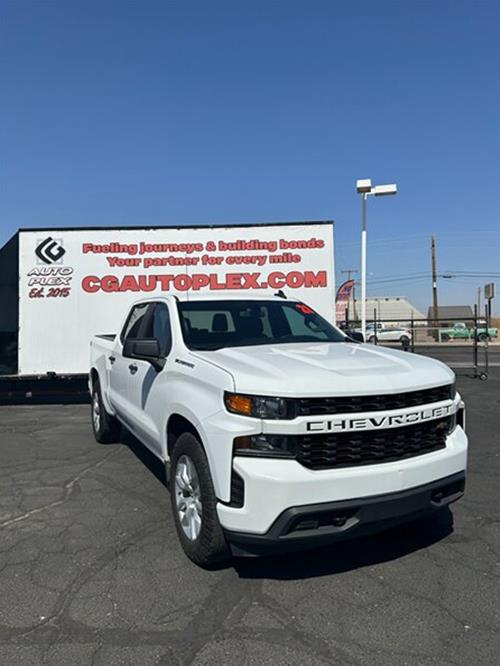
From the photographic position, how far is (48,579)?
325 cm

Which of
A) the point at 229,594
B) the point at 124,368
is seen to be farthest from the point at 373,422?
the point at 124,368

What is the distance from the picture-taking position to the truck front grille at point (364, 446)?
2879 mm

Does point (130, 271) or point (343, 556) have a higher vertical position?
point (130, 271)

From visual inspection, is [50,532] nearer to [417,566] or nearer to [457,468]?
[417,566]

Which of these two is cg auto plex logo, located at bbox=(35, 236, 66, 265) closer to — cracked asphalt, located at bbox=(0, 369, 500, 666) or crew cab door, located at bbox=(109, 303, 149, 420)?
crew cab door, located at bbox=(109, 303, 149, 420)

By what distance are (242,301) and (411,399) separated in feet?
6.95

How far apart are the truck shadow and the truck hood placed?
1237 mm

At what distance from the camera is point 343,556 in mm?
3482

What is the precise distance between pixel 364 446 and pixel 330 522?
1.54 feet

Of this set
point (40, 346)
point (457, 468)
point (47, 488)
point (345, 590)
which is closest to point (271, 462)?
point (345, 590)

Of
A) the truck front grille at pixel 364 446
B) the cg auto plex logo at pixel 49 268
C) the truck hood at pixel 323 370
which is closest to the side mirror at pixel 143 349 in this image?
A: the truck hood at pixel 323 370

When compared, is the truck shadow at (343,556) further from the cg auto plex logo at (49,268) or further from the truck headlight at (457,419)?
the cg auto plex logo at (49,268)

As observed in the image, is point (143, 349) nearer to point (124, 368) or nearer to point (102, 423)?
point (124, 368)

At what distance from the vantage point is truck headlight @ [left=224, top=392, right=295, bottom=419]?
2.87m
